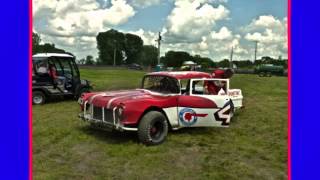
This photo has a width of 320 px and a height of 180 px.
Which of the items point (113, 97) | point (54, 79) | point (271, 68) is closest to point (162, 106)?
point (113, 97)

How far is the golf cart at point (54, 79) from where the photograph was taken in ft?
43.1

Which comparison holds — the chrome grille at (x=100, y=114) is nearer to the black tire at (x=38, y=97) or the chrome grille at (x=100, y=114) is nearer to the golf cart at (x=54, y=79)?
the golf cart at (x=54, y=79)

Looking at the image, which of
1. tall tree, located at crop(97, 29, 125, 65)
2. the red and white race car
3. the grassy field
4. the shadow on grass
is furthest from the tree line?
the shadow on grass

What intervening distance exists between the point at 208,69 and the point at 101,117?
2.90m

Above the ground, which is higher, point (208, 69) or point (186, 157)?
point (208, 69)

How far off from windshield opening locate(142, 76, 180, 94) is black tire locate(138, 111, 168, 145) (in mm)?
757

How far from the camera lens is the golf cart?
1313 centimetres

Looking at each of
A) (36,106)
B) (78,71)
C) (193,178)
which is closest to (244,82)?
(78,71)

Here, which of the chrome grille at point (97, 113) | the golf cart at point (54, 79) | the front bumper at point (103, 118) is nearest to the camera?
the front bumper at point (103, 118)

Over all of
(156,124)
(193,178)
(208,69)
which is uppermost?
(208,69)

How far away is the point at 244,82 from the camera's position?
68.0ft

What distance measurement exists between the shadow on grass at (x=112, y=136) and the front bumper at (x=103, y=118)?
329 mm

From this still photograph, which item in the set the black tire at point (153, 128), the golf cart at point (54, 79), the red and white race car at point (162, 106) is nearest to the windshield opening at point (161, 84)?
the red and white race car at point (162, 106)

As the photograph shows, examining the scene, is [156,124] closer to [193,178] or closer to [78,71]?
[193,178]
